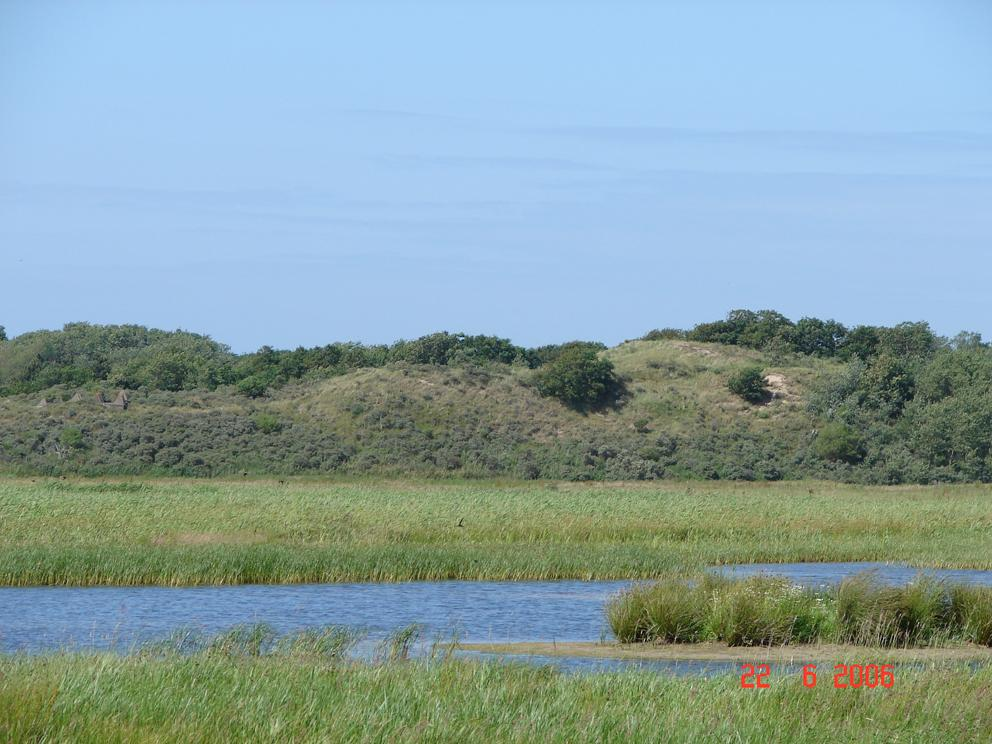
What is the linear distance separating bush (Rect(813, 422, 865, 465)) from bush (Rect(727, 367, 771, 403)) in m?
9.79

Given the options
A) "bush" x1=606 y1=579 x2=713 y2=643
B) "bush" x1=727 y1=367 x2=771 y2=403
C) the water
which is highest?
"bush" x1=727 y1=367 x2=771 y2=403

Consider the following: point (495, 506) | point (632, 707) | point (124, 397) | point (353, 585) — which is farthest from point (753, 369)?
point (632, 707)

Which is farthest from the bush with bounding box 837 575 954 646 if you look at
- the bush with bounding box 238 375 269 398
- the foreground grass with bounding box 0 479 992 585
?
the bush with bounding box 238 375 269 398

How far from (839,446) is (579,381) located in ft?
58.7

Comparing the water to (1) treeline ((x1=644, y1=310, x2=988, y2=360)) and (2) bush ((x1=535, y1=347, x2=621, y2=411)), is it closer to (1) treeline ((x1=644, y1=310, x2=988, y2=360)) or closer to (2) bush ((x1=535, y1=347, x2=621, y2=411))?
(2) bush ((x1=535, y1=347, x2=621, y2=411))

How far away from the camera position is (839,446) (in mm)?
78062

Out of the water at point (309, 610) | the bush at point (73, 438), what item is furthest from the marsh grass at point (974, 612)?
the bush at point (73, 438)

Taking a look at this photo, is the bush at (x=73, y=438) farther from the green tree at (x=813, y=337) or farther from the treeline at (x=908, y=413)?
the green tree at (x=813, y=337)

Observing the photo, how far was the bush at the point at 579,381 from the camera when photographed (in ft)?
283

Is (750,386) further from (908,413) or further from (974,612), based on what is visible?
(974,612)

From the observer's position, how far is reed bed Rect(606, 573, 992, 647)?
19.0m

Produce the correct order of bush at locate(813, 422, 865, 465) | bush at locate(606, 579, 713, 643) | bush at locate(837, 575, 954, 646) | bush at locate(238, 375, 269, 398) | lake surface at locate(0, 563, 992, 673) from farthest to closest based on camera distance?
bush at locate(238, 375, 269, 398) < bush at locate(813, 422, 865, 465) < lake surface at locate(0, 563, 992, 673) < bush at locate(606, 579, 713, 643) < bush at locate(837, 575, 954, 646)

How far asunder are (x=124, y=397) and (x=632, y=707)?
245 feet
